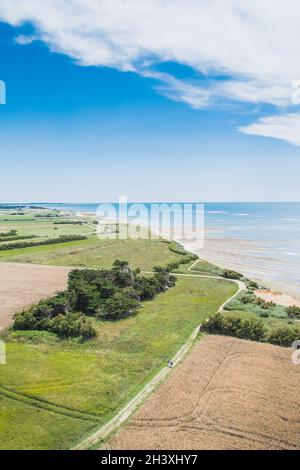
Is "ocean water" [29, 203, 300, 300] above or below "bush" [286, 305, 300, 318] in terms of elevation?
above

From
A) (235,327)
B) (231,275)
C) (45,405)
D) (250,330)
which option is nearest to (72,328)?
(45,405)

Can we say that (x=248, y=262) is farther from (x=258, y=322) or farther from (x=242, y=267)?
(x=258, y=322)

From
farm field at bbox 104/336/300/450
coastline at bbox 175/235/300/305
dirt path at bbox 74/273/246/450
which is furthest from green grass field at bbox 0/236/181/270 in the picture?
farm field at bbox 104/336/300/450

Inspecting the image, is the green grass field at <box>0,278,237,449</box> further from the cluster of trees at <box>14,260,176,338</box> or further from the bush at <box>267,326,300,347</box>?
the bush at <box>267,326,300,347</box>

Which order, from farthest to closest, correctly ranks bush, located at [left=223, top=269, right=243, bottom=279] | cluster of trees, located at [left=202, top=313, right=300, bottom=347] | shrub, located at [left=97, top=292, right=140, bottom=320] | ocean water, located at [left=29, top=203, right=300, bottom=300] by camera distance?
ocean water, located at [left=29, top=203, right=300, bottom=300] < bush, located at [left=223, top=269, right=243, bottom=279] < shrub, located at [left=97, top=292, right=140, bottom=320] < cluster of trees, located at [left=202, top=313, right=300, bottom=347]

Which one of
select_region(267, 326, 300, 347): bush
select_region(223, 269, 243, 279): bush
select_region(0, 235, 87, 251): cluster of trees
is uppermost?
select_region(0, 235, 87, 251): cluster of trees
